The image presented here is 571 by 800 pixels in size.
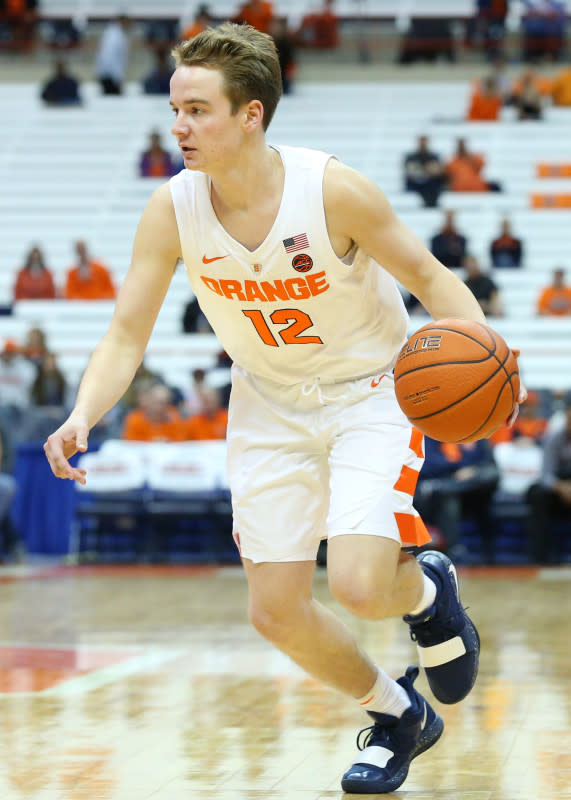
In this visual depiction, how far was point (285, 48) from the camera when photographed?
19562 millimetres

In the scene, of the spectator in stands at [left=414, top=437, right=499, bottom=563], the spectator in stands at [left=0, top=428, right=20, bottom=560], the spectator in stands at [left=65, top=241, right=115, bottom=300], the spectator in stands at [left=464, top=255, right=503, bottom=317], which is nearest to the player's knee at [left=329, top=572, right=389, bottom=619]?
the spectator in stands at [left=414, top=437, right=499, bottom=563]

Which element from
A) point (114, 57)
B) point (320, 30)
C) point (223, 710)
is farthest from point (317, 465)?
point (320, 30)

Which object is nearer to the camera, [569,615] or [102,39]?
[569,615]

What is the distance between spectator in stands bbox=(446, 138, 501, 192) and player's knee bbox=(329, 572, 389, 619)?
14.4 metres

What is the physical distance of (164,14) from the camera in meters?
22.1

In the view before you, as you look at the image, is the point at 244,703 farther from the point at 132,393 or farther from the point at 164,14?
the point at 164,14

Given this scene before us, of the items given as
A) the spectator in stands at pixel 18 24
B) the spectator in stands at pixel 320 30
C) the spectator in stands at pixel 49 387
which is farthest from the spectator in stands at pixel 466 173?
the spectator in stands at pixel 18 24

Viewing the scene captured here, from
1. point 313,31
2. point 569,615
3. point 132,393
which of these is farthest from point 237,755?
point 313,31

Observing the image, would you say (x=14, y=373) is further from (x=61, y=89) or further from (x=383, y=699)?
(x=383, y=699)

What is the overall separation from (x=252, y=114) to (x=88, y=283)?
12306mm

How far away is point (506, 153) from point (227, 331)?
612 inches

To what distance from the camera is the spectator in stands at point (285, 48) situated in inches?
765

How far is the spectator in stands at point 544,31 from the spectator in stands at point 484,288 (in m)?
7.50

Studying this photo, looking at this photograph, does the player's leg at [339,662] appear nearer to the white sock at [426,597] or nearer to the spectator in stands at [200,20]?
the white sock at [426,597]
